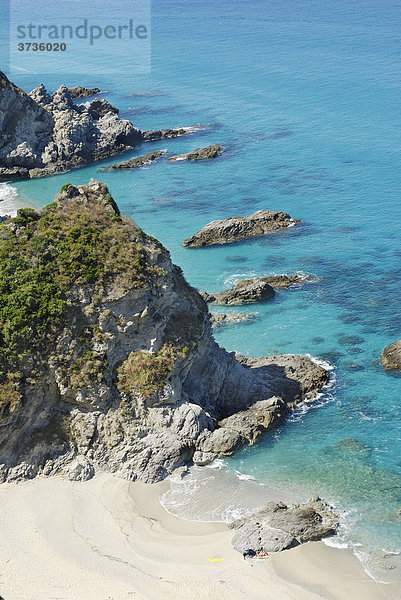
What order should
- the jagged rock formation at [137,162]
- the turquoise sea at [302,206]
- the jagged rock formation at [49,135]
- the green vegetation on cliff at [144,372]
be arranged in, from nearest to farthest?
the turquoise sea at [302,206], the green vegetation on cliff at [144,372], the jagged rock formation at [49,135], the jagged rock formation at [137,162]

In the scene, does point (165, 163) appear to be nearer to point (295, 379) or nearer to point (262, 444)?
point (295, 379)

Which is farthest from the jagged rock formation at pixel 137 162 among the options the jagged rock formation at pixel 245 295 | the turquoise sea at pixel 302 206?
the jagged rock formation at pixel 245 295

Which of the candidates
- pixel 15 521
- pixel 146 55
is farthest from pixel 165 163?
pixel 146 55

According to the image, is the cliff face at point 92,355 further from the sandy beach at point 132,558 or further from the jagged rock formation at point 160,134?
the jagged rock formation at point 160,134

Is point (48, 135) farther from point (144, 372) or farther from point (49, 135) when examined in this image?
point (144, 372)

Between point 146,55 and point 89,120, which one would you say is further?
point 146,55

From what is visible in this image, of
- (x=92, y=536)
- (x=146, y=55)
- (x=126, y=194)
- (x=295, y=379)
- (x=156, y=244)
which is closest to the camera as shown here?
(x=92, y=536)

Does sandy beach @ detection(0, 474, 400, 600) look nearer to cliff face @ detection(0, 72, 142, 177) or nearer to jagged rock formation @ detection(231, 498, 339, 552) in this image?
jagged rock formation @ detection(231, 498, 339, 552)

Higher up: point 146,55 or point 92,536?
point 146,55
